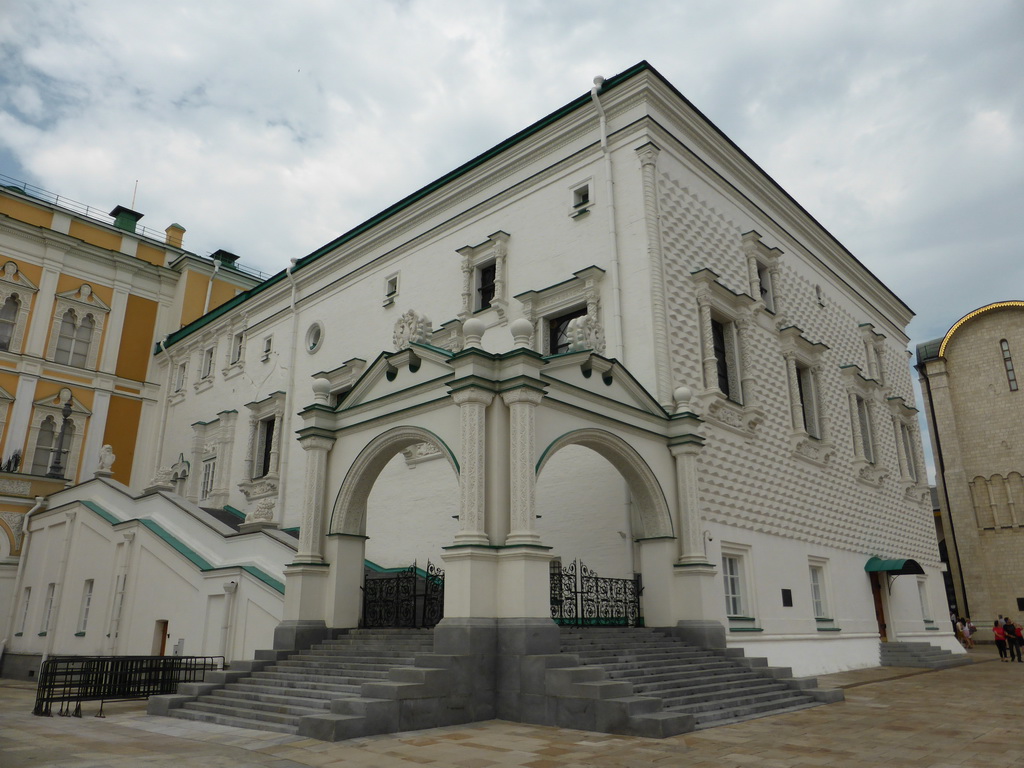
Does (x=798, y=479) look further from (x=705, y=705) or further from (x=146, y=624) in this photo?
(x=146, y=624)

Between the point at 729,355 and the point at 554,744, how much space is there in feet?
33.7

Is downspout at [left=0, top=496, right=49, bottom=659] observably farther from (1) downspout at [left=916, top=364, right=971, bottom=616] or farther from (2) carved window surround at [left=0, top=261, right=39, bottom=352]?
(1) downspout at [left=916, top=364, right=971, bottom=616]

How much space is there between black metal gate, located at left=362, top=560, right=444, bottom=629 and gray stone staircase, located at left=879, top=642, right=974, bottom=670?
486 inches

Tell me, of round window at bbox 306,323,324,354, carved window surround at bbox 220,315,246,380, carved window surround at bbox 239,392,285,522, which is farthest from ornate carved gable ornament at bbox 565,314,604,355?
carved window surround at bbox 220,315,246,380

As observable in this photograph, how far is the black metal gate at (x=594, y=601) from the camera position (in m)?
11.0

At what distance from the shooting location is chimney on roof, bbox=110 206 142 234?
31.1m

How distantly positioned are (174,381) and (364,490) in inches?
801

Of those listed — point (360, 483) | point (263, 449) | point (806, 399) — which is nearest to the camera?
point (360, 483)

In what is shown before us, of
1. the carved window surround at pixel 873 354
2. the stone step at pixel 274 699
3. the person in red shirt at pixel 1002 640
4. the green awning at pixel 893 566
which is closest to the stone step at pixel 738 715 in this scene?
the stone step at pixel 274 699

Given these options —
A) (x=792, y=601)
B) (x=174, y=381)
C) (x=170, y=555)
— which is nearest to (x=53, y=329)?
(x=174, y=381)

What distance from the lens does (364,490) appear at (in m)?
12.0

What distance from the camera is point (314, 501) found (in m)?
12.0

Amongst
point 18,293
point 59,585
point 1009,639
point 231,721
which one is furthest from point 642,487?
point 18,293

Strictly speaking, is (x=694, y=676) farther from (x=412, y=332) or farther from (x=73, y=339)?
(x=73, y=339)
